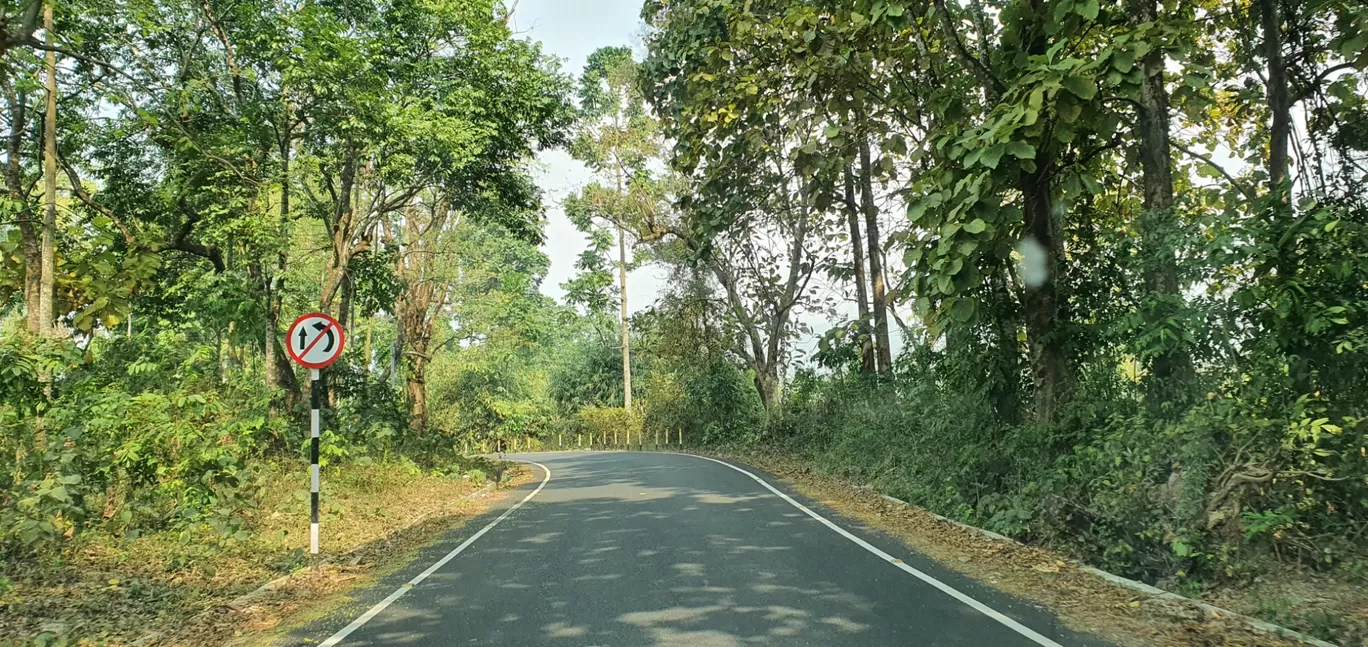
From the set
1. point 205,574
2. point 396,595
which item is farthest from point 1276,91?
point 205,574

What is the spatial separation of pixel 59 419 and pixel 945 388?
40.0 ft

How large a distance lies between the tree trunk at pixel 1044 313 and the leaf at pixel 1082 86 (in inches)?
139

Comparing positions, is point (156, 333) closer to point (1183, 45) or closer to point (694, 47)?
point (694, 47)

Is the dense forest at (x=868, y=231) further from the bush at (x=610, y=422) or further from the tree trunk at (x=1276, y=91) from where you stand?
the bush at (x=610, y=422)

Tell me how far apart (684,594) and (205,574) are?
4982 millimetres

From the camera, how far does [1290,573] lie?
727 cm

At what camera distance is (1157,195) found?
10.3 metres

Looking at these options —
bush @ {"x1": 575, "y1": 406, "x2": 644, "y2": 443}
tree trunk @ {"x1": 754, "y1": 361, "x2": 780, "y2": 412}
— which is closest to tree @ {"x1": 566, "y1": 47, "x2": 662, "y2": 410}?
tree trunk @ {"x1": 754, "y1": 361, "x2": 780, "y2": 412}

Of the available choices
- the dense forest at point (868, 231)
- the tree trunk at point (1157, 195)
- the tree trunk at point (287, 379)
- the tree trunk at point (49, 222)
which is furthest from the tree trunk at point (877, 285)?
the tree trunk at point (49, 222)

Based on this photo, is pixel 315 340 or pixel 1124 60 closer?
pixel 1124 60

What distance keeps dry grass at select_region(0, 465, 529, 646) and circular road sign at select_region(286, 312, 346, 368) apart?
2198 millimetres

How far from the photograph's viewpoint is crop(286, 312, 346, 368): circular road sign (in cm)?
1041

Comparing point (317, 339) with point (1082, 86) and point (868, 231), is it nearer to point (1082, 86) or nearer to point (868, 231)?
point (1082, 86)

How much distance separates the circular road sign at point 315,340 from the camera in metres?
10.4
